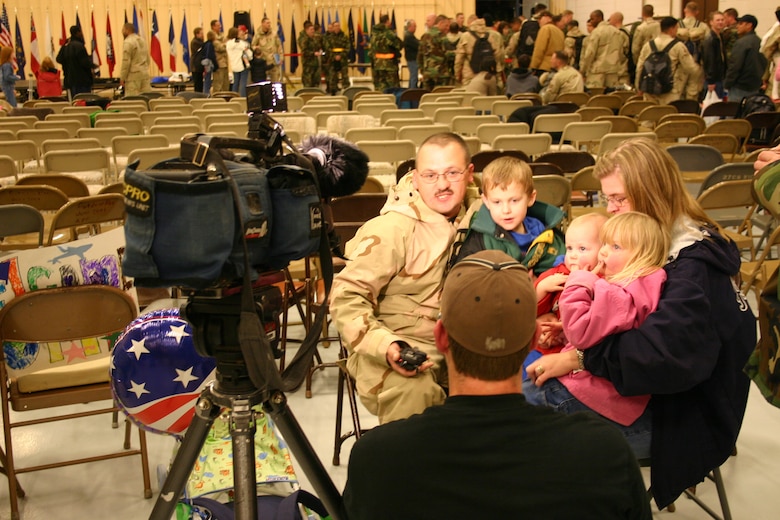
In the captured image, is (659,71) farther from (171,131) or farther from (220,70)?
(220,70)

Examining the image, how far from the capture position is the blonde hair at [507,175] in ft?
8.73

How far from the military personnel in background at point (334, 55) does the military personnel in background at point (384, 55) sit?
1108 mm

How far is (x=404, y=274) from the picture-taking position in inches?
103

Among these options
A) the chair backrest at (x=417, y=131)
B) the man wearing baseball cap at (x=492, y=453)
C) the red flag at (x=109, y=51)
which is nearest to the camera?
the man wearing baseball cap at (x=492, y=453)

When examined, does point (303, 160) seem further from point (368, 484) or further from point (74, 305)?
point (74, 305)

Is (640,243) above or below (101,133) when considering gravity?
below

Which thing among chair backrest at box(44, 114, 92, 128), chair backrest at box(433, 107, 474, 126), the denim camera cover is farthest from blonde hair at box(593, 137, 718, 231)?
chair backrest at box(44, 114, 92, 128)

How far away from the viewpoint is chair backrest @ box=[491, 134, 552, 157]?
6.45m

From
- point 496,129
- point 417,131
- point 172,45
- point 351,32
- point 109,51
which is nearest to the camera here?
point 417,131

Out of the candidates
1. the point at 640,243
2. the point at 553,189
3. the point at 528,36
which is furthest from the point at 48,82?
the point at 640,243

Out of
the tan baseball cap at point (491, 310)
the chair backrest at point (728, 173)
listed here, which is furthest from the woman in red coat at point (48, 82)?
the tan baseball cap at point (491, 310)

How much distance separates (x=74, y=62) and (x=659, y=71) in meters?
10.0

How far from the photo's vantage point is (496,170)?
2701 millimetres

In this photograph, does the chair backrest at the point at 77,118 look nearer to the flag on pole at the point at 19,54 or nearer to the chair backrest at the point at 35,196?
the chair backrest at the point at 35,196
